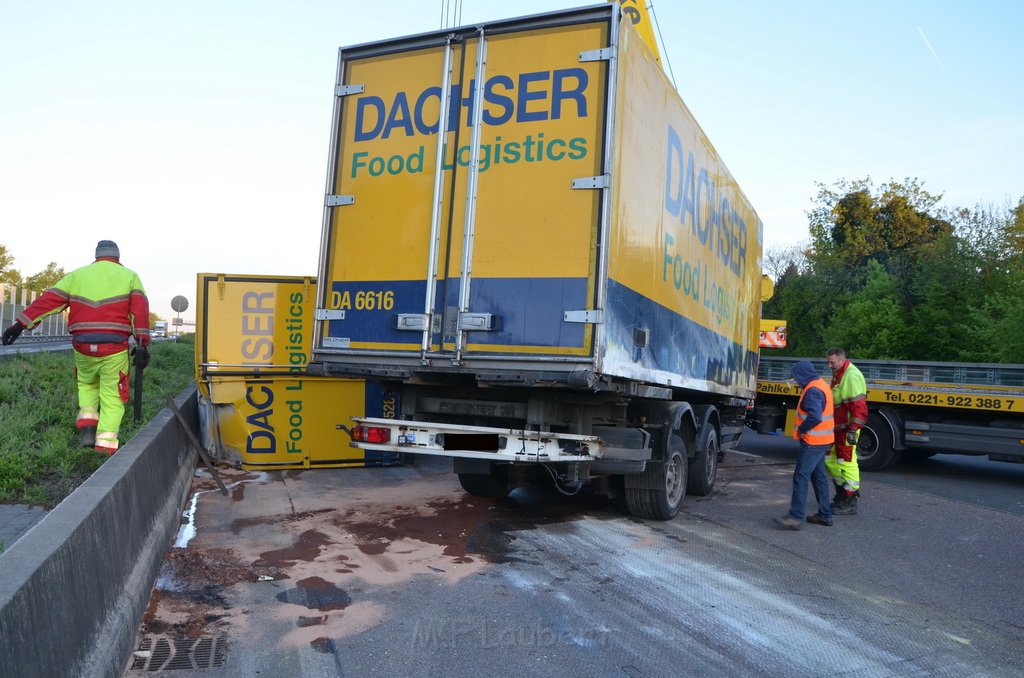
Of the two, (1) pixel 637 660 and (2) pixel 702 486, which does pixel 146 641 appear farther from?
(2) pixel 702 486

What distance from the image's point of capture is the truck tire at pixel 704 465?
27.7 ft

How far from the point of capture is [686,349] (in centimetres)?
753

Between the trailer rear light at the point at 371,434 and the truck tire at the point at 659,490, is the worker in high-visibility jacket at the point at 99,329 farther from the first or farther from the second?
the truck tire at the point at 659,490

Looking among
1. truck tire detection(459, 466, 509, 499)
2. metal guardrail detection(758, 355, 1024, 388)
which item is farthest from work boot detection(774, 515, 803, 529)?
metal guardrail detection(758, 355, 1024, 388)

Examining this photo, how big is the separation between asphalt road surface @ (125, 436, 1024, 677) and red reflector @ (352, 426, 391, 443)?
26.8 inches

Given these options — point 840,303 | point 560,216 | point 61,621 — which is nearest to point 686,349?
point 560,216

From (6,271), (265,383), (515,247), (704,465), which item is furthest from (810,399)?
(6,271)

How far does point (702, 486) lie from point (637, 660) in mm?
4844

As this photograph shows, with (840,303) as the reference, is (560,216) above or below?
below

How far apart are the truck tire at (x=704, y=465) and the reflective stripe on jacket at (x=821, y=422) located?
106 cm

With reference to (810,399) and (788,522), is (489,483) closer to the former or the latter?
(788,522)

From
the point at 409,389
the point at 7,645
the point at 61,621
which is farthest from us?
the point at 409,389

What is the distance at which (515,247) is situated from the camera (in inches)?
229

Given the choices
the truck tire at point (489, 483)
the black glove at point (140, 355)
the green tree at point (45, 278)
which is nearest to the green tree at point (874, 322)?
the truck tire at point (489, 483)
